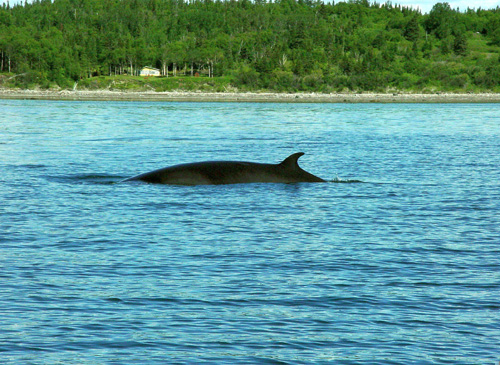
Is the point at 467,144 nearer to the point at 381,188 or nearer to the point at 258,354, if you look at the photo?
the point at 381,188

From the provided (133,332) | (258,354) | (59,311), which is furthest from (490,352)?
(59,311)

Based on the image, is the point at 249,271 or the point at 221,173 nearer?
the point at 249,271

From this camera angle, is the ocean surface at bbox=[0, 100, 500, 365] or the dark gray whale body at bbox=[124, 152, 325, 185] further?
the dark gray whale body at bbox=[124, 152, 325, 185]

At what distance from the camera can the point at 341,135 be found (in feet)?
184

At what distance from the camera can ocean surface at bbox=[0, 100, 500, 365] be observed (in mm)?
8992

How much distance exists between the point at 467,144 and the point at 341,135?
12.0 metres

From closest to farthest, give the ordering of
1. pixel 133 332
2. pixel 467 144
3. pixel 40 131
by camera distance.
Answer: pixel 133 332 < pixel 467 144 < pixel 40 131

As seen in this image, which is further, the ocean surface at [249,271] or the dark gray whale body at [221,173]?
the dark gray whale body at [221,173]

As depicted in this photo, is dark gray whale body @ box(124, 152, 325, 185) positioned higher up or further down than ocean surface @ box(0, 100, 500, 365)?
higher up

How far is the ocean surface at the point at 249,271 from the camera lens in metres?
8.99

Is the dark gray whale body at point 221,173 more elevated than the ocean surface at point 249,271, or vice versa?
the dark gray whale body at point 221,173

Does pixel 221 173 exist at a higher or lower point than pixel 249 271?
higher

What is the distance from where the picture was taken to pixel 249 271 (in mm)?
12500

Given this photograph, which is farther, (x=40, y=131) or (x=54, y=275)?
(x=40, y=131)
